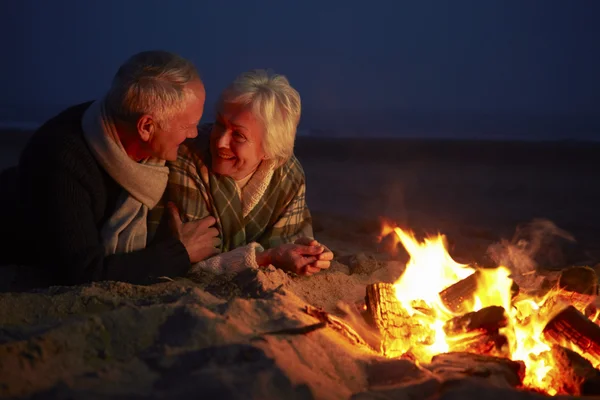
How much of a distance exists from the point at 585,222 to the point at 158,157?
539cm

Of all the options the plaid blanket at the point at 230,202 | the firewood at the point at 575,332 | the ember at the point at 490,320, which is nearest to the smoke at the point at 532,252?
the ember at the point at 490,320

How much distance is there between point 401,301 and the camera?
3.60 m

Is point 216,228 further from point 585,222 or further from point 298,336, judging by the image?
point 585,222

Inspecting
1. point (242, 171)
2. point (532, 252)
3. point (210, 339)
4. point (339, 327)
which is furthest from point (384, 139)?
point (210, 339)

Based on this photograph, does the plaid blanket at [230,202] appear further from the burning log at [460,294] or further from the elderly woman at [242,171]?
the burning log at [460,294]

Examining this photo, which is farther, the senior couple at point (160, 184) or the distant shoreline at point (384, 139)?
the distant shoreline at point (384, 139)

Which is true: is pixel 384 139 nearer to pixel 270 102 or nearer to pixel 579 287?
pixel 270 102

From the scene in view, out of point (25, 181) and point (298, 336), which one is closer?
point (298, 336)

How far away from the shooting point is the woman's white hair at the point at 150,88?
3.50 meters

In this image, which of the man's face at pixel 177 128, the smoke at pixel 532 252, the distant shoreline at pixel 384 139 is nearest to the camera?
the man's face at pixel 177 128

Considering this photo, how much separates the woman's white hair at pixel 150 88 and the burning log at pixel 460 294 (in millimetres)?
1784

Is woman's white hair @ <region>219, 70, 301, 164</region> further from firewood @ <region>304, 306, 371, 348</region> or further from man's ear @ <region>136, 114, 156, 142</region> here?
firewood @ <region>304, 306, 371, 348</region>

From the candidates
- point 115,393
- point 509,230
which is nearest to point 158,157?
point 115,393

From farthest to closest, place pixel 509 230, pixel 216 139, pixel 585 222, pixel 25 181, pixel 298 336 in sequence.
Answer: pixel 585 222 < pixel 509 230 < pixel 216 139 < pixel 25 181 < pixel 298 336
